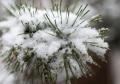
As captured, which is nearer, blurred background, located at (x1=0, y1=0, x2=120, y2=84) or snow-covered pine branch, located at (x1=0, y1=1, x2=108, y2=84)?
snow-covered pine branch, located at (x1=0, y1=1, x2=108, y2=84)

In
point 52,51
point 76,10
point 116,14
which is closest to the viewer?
point 52,51

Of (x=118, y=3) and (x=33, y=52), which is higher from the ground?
(x=118, y=3)

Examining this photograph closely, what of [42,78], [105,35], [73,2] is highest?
[73,2]

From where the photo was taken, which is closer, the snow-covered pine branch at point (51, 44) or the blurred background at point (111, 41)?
the snow-covered pine branch at point (51, 44)

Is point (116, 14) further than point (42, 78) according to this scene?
Yes

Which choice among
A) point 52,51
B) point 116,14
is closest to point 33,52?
point 52,51

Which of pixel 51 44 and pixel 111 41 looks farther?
pixel 111 41

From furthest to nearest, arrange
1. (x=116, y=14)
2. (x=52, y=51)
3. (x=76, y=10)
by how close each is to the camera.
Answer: (x=116, y=14) → (x=76, y=10) → (x=52, y=51)

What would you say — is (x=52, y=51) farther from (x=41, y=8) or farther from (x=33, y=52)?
(x=41, y=8)
